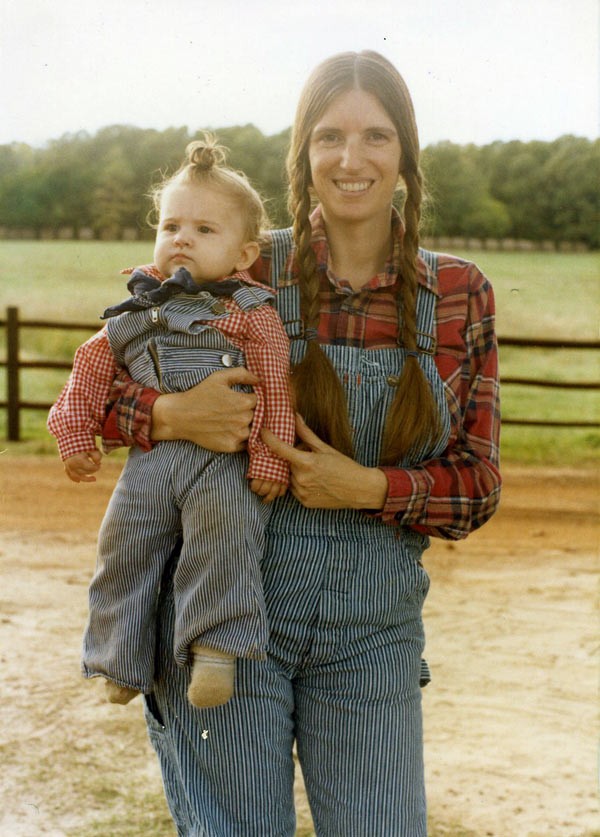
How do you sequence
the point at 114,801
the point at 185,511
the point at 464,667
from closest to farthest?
the point at 185,511 → the point at 114,801 → the point at 464,667

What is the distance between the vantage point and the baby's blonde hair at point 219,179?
6.31 feet

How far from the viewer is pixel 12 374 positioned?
9750mm

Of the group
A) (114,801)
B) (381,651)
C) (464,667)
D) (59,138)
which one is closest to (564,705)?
(464,667)

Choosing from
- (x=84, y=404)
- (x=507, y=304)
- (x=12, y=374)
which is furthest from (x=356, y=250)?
(x=507, y=304)

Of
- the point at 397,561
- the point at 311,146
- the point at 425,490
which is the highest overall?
the point at 311,146

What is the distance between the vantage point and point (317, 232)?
1978 mm

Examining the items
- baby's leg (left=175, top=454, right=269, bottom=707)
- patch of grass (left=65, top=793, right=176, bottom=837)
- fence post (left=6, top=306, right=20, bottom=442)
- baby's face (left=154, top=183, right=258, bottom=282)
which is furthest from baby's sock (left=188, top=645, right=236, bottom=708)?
fence post (left=6, top=306, right=20, bottom=442)

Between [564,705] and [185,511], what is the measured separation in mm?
3357

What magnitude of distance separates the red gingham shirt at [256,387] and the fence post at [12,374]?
26.5ft

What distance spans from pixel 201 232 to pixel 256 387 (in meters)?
0.31

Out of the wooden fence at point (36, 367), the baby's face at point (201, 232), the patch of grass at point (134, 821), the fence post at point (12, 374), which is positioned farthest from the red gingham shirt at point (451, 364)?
the fence post at point (12, 374)

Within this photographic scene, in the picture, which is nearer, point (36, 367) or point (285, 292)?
point (285, 292)

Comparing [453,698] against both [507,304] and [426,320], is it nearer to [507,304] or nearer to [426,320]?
[426,320]

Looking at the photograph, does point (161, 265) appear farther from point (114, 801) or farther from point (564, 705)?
point (564, 705)
